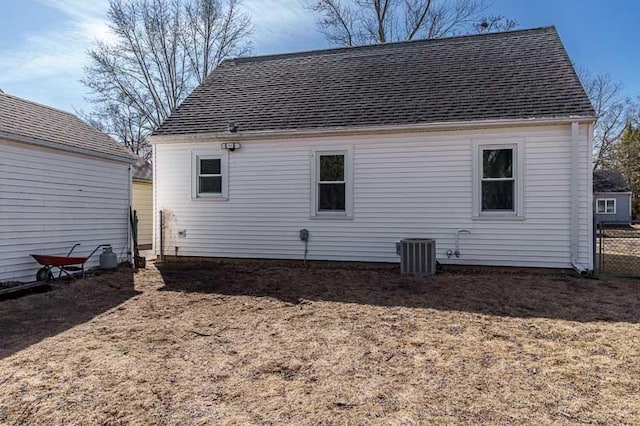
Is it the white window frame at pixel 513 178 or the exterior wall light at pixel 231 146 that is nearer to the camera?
the white window frame at pixel 513 178

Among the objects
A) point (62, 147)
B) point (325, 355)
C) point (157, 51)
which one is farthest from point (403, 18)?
point (325, 355)

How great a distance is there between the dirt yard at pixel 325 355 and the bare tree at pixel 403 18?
696 inches

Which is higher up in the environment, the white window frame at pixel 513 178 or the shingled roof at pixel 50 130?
the shingled roof at pixel 50 130

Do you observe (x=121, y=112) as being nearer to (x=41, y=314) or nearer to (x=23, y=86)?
(x=23, y=86)

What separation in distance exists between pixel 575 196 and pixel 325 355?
6.48 metres

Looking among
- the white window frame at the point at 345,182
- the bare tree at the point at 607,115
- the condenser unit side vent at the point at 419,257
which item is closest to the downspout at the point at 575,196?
the condenser unit side vent at the point at 419,257

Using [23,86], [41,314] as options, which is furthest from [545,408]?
[23,86]

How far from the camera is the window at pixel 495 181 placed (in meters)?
8.31

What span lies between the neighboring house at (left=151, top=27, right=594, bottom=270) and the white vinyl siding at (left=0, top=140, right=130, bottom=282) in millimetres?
1074

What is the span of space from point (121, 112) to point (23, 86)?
508cm

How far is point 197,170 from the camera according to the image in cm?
1015

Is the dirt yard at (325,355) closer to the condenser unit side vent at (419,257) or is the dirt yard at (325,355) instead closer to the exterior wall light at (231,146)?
the condenser unit side vent at (419,257)

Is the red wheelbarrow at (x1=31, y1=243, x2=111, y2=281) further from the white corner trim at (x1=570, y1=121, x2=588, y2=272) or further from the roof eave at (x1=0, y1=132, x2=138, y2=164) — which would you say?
the white corner trim at (x1=570, y1=121, x2=588, y2=272)

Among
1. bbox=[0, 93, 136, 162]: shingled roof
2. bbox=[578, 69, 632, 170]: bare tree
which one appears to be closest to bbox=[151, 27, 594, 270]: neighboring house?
bbox=[0, 93, 136, 162]: shingled roof
